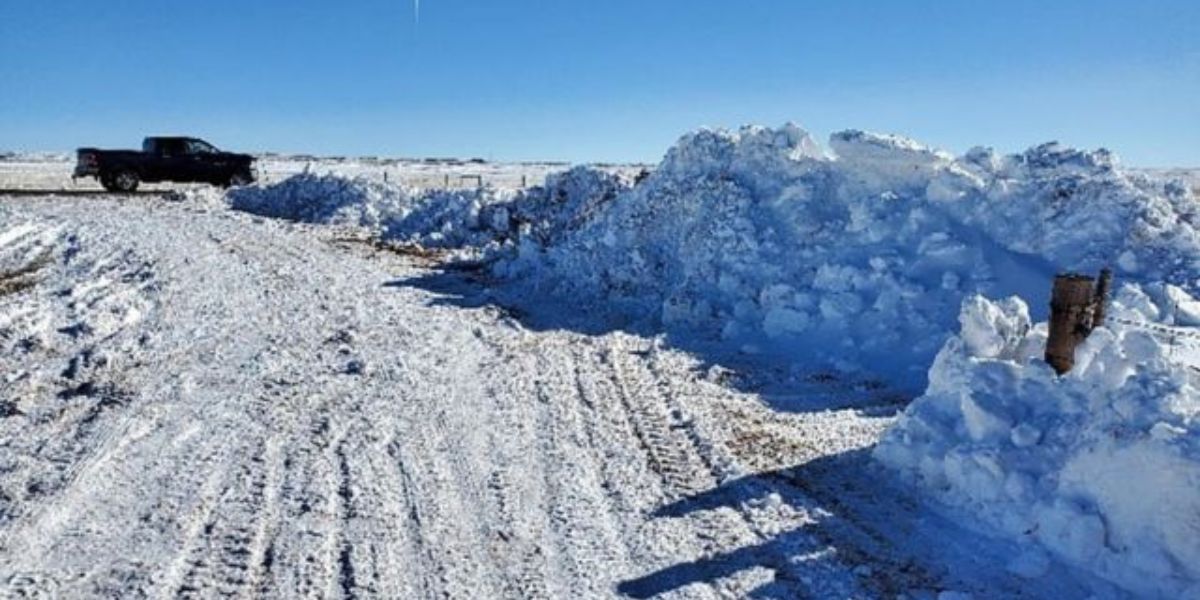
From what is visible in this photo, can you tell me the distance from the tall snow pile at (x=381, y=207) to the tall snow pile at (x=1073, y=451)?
13.8 metres

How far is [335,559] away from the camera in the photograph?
19.0ft

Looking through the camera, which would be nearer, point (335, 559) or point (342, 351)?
point (335, 559)

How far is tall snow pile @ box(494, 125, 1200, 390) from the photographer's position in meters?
11.5

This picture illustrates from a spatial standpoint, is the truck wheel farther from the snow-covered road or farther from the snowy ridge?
the snow-covered road

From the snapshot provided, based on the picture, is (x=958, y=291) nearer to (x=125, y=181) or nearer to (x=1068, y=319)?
(x=1068, y=319)

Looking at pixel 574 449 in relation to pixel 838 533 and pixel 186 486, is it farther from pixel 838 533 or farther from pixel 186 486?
pixel 186 486

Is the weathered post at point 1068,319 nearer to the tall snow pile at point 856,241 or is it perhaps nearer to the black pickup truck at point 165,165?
the tall snow pile at point 856,241

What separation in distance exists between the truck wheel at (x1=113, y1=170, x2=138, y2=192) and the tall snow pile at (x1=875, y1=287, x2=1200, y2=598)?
25850 mm

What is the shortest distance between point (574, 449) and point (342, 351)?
151 inches

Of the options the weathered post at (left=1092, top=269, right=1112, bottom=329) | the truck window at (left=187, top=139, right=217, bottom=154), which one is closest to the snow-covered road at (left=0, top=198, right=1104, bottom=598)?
the weathered post at (left=1092, top=269, right=1112, bottom=329)

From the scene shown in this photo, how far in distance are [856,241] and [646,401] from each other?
16.5 feet

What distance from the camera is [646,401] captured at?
30.2ft

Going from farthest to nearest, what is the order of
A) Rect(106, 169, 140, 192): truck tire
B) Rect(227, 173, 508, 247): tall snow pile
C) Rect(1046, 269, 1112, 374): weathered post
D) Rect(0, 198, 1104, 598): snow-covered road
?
Rect(106, 169, 140, 192): truck tire, Rect(227, 173, 508, 247): tall snow pile, Rect(1046, 269, 1112, 374): weathered post, Rect(0, 198, 1104, 598): snow-covered road

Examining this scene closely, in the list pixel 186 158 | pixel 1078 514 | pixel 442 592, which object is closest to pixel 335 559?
pixel 442 592
